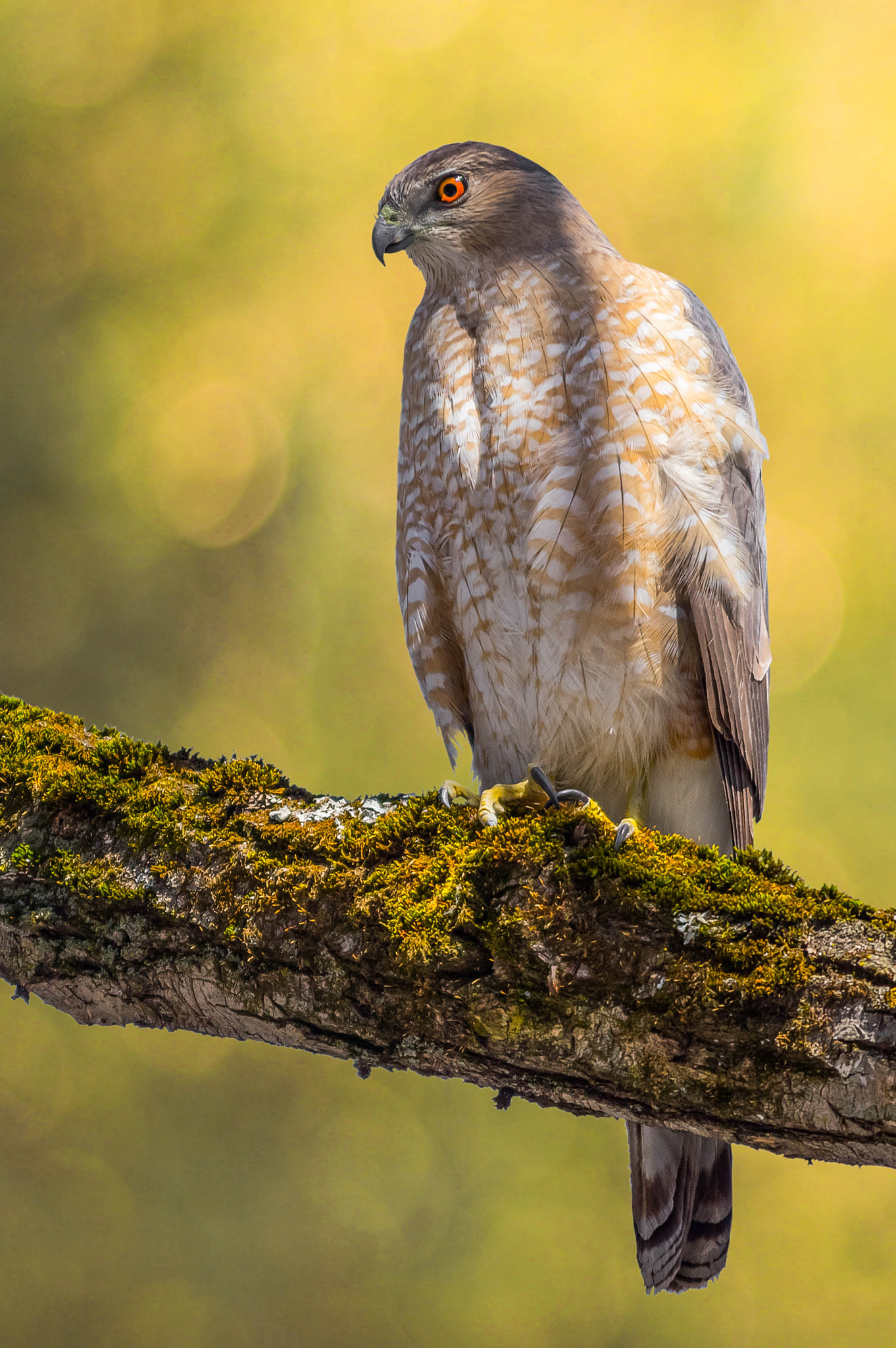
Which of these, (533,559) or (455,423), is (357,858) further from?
(455,423)

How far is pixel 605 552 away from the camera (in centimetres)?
206

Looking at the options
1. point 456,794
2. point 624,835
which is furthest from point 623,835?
point 456,794

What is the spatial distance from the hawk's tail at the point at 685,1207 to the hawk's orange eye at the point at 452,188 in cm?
209

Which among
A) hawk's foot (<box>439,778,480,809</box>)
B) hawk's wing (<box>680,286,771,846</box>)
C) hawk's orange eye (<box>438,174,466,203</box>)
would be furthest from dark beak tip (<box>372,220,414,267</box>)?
hawk's foot (<box>439,778,480,809</box>)

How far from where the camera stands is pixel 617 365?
2100 millimetres

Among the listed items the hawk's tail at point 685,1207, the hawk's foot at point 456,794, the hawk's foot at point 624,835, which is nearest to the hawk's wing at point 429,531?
the hawk's foot at point 456,794

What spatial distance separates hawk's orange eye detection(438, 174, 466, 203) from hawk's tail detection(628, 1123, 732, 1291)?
2.09 m

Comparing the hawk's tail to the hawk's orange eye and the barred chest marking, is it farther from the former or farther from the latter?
the hawk's orange eye

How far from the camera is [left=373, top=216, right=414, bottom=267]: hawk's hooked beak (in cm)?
249

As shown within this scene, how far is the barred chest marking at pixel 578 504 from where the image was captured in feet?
6.80

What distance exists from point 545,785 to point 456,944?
0.43m

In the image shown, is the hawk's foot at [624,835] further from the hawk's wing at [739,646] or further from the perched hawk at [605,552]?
the hawk's wing at [739,646]

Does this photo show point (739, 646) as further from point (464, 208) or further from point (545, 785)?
point (464, 208)

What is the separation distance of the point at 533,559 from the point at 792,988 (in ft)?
3.27
